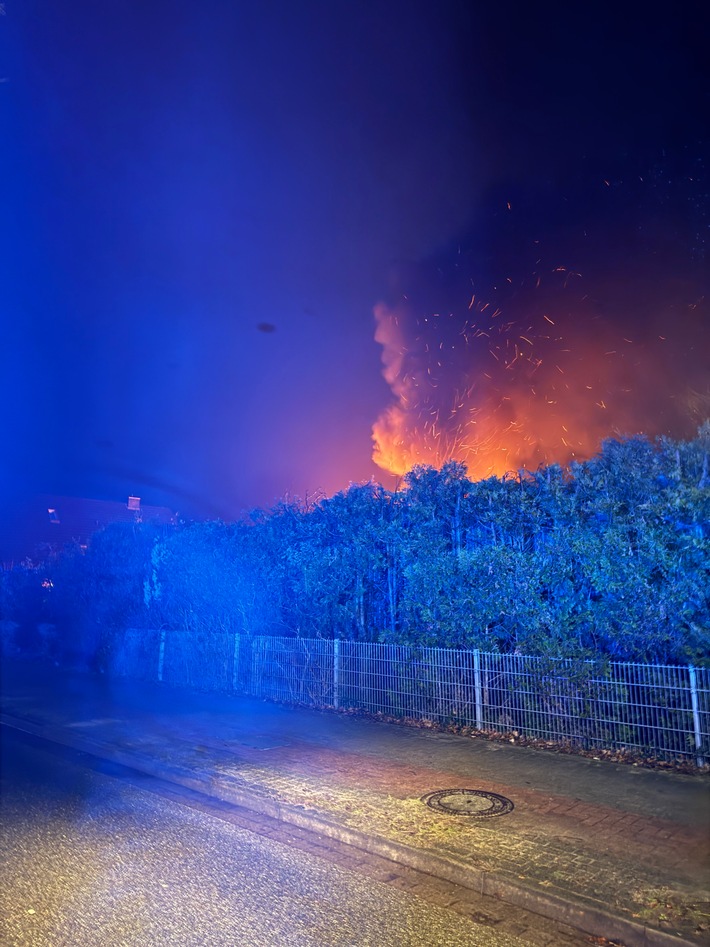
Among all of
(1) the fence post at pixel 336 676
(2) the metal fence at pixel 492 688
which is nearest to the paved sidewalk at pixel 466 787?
(1) the fence post at pixel 336 676

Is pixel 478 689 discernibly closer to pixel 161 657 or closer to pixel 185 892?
→ pixel 185 892

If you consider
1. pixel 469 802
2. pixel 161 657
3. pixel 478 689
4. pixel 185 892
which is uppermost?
pixel 161 657

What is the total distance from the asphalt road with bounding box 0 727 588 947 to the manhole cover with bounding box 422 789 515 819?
1.29 meters

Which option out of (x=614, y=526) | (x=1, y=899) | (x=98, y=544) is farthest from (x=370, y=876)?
(x=98, y=544)

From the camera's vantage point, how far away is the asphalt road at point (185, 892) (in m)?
4.05

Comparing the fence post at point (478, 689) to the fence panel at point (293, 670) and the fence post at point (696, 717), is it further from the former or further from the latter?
the fence panel at point (293, 670)

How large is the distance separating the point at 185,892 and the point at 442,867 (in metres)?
1.78

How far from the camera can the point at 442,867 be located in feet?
16.3

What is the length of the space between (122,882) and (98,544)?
44.9 feet

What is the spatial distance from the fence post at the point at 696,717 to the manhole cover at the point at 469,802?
7.27ft

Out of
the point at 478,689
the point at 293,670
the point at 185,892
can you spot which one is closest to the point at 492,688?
the point at 478,689

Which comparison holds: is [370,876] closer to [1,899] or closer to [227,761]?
[1,899]

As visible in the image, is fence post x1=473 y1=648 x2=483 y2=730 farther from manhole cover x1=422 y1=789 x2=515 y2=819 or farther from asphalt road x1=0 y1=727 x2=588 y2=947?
asphalt road x1=0 y1=727 x2=588 y2=947

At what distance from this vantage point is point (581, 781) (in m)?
6.79
